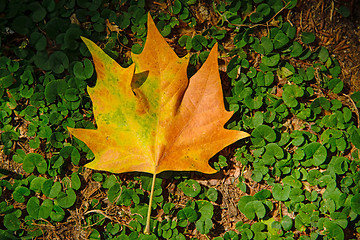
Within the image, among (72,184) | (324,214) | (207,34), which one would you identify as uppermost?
(207,34)

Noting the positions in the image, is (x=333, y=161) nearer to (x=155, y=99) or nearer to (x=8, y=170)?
(x=155, y=99)

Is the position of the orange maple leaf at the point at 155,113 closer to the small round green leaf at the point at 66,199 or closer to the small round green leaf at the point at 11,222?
the small round green leaf at the point at 66,199

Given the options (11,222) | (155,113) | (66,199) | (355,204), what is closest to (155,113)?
(155,113)

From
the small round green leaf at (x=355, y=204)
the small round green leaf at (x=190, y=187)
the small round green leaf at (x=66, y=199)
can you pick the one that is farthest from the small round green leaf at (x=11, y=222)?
the small round green leaf at (x=355, y=204)

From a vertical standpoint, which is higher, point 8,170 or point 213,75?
point 213,75

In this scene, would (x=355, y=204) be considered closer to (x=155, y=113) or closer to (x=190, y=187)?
(x=190, y=187)

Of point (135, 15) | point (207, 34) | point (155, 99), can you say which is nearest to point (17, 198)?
point (155, 99)
